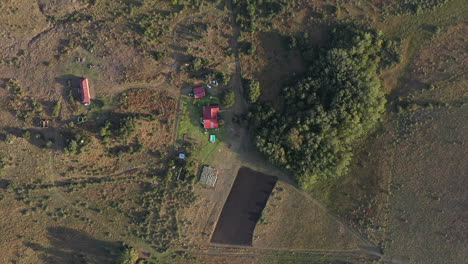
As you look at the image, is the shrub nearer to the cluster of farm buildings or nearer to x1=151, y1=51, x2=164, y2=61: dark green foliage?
the cluster of farm buildings

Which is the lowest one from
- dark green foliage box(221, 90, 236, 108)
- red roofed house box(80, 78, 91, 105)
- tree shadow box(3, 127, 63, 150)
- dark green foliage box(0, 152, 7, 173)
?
dark green foliage box(0, 152, 7, 173)

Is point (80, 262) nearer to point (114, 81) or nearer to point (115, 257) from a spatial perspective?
point (115, 257)

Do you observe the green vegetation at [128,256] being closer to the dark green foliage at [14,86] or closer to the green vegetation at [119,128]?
the green vegetation at [119,128]

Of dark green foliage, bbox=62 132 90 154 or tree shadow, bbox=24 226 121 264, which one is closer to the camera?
dark green foliage, bbox=62 132 90 154

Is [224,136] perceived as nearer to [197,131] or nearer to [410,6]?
[197,131]

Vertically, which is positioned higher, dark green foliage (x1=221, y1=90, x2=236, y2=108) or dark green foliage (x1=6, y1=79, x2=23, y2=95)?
dark green foliage (x1=221, y1=90, x2=236, y2=108)

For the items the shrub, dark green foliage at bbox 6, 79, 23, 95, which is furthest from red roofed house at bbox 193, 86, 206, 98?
dark green foliage at bbox 6, 79, 23, 95
